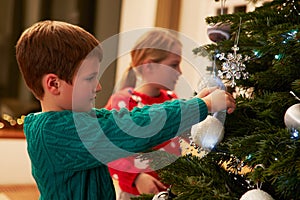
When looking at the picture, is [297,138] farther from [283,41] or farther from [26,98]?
[26,98]

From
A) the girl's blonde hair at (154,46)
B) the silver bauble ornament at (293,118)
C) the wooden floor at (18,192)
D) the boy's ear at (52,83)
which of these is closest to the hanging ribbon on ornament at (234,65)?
the silver bauble ornament at (293,118)

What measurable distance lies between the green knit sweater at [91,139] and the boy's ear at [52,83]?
0.04 m

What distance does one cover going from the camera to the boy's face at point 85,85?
2.42 feet

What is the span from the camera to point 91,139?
70 centimetres

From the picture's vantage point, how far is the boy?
2.22ft

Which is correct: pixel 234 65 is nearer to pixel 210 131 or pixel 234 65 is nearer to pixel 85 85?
pixel 210 131

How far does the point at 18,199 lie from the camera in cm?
219

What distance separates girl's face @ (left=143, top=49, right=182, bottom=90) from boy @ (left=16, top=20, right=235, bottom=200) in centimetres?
48

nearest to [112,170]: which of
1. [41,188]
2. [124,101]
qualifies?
[124,101]

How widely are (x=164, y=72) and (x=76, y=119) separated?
604 millimetres

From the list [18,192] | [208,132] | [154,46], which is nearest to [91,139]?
[208,132]

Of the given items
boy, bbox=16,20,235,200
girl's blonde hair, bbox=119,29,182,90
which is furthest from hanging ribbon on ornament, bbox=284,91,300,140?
girl's blonde hair, bbox=119,29,182,90

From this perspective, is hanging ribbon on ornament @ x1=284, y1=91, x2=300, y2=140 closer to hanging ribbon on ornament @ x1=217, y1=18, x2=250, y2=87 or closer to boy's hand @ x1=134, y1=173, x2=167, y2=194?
hanging ribbon on ornament @ x1=217, y1=18, x2=250, y2=87

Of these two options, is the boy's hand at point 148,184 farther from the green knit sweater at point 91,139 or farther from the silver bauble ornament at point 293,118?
the silver bauble ornament at point 293,118
